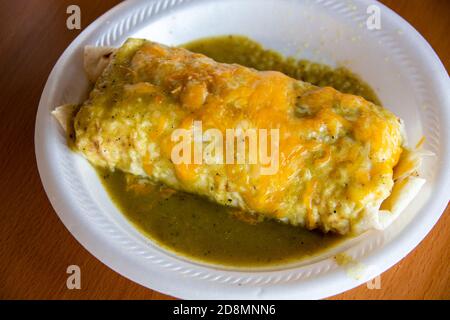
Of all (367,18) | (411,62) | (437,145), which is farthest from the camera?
(367,18)

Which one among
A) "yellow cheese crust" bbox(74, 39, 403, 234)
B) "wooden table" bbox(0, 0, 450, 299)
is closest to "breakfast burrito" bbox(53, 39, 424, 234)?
"yellow cheese crust" bbox(74, 39, 403, 234)

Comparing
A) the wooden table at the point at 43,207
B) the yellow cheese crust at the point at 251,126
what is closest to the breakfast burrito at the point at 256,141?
the yellow cheese crust at the point at 251,126

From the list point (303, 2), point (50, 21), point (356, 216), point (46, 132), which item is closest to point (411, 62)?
point (303, 2)

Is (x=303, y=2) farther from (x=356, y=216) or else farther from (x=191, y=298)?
(x=191, y=298)

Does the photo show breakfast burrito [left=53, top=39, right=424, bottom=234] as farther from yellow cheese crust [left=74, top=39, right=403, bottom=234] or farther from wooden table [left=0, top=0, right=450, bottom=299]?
wooden table [left=0, top=0, right=450, bottom=299]

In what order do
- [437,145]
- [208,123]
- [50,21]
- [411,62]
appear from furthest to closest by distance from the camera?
[50,21]
[411,62]
[437,145]
[208,123]

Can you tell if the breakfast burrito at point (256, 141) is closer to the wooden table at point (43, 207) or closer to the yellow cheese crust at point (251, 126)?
the yellow cheese crust at point (251, 126)
